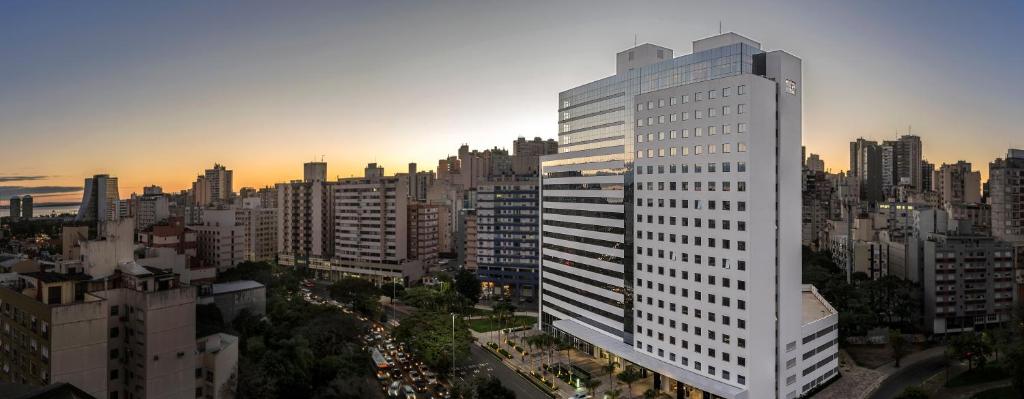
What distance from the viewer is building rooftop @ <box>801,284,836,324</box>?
1470 inches

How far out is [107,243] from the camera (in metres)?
32.8

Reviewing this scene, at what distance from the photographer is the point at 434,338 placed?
40.9m

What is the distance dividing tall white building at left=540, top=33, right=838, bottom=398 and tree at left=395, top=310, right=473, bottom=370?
848 cm

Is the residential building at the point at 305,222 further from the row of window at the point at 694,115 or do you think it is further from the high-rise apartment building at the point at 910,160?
the high-rise apartment building at the point at 910,160

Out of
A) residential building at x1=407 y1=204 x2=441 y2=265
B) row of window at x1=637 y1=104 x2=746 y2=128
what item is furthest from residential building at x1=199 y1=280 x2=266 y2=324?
residential building at x1=407 y1=204 x2=441 y2=265

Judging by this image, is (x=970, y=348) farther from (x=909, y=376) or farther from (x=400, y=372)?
(x=400, y=372)

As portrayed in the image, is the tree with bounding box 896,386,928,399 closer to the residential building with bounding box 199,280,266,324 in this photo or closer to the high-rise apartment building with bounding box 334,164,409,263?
the residential building with bounding box 199,280,266,324

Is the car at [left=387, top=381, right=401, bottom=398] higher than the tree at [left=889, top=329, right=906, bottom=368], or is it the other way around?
the tree at [left=889, top=329, right=906, bottom=368]

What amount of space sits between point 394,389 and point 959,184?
344 feet

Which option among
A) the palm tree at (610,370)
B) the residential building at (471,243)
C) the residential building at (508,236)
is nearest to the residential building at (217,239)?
the residential building at (471,243)

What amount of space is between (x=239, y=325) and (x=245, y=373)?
11.0 metres

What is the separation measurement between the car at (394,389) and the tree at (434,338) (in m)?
3.07

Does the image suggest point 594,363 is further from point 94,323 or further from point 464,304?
point 94,323

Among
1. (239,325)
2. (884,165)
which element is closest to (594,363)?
(239,325)
